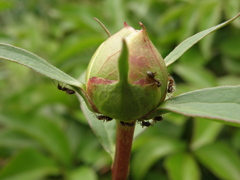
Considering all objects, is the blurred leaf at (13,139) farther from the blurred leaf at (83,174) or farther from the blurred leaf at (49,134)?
the blurred leaf at (83,174)

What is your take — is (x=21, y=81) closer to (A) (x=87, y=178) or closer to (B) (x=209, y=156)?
(A) (x=87, y=178)

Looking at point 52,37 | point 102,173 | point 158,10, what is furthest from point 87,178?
point 52,37

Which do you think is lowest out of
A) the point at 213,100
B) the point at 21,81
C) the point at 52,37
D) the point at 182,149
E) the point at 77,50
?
the point at 213,100

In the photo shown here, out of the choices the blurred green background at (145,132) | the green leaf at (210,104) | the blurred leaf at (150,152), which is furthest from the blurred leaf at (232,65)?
the green leaf at (210,104)

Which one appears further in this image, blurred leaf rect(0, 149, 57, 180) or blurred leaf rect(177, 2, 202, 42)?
blurred leaf rect(177, 2, 202, 42)

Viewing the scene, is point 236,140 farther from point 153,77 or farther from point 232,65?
point 153,77

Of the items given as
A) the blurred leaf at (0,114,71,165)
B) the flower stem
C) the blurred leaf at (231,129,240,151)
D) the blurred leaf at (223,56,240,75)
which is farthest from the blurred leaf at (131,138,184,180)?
the flower stem

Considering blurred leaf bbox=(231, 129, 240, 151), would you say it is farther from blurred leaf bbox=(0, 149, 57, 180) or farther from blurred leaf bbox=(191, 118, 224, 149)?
blurred leaf bbox=(0, 149, 57, 180)
